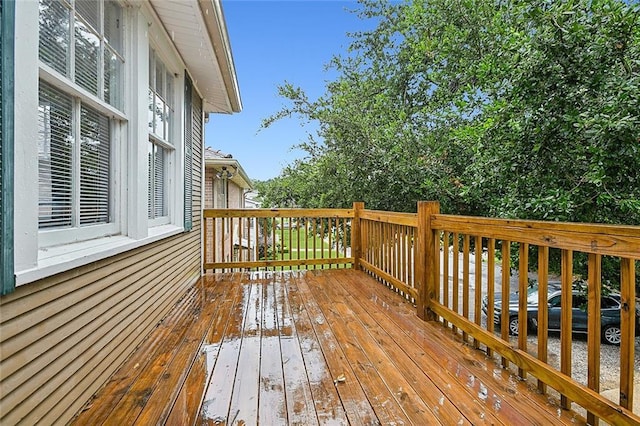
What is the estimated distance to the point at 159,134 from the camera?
3.24 m

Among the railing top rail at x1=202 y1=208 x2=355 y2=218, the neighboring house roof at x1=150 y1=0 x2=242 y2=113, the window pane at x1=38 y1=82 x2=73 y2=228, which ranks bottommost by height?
the railing top rail at x1=202 y1=208 x2=355 y2=218

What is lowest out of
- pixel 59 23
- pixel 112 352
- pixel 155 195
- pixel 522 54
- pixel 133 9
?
pixel 112 352

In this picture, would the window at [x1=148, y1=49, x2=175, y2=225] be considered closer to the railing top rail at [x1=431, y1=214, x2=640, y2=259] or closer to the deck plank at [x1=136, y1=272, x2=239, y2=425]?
the deck plank at [x1=136, y1=272, x2=239, y2=425]

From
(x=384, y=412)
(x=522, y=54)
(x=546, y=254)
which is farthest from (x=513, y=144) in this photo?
(x=384, y=412)

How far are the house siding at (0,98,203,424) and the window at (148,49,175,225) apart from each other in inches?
24.8

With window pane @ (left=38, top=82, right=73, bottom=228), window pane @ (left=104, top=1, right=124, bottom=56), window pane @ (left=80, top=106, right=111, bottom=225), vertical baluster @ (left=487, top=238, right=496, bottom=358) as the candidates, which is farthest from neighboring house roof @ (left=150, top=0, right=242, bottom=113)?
vertical baluster @ (left=487, top=238, right=496, bottom=358)

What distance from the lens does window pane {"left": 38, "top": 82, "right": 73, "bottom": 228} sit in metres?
1.55

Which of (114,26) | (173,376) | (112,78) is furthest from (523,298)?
(114,26)

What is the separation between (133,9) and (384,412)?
9.99 ft

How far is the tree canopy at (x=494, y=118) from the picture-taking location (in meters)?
3.96

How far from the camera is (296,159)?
902 cm

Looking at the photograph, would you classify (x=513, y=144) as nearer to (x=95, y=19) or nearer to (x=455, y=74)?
(x=455, y=74)

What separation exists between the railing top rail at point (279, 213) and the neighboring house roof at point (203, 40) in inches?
66.7

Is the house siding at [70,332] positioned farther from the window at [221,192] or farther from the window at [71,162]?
the window at [221,192]
